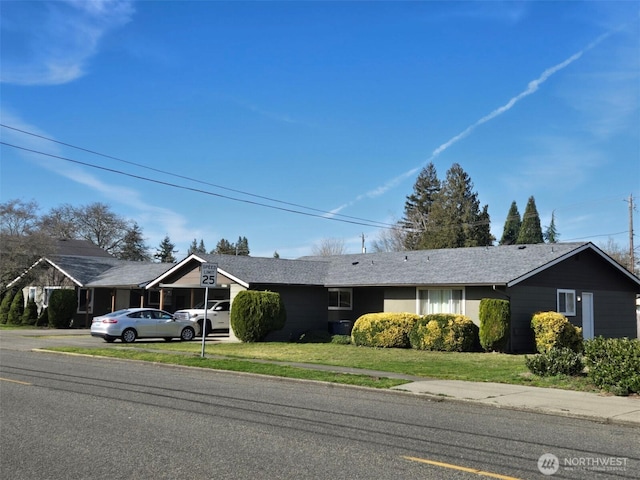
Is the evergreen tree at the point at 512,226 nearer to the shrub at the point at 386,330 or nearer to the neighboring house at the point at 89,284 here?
the neighboring house at the point at 89,284

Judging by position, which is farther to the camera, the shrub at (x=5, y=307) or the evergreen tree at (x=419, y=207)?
the evergreen tree at (x=419, y=207)

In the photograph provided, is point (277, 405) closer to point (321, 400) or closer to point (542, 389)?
point (321, 400)

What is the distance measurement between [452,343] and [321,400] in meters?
12.4

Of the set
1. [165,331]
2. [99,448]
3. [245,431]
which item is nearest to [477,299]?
[165,331]

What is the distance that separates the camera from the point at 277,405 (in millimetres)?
11047

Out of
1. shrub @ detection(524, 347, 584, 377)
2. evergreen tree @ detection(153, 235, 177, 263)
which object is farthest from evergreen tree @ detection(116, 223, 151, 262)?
shrub @ detection(524, 347, 584, 377)

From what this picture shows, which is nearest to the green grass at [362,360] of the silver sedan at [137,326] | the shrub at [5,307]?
the silver sedan at [137,326]

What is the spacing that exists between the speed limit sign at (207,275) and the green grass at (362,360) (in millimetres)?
2268

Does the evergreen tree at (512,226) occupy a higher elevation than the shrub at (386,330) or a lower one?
higher

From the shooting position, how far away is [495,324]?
22.6 metres

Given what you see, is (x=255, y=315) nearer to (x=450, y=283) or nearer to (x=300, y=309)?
(x=300, y=309)

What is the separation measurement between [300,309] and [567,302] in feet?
38.6

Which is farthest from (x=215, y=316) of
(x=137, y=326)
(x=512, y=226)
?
(x=512, y=226)

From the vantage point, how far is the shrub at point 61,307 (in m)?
39.4
